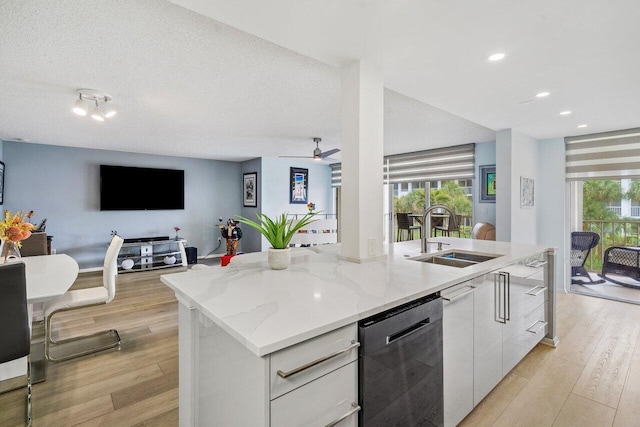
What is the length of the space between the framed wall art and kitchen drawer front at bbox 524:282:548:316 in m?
1.85

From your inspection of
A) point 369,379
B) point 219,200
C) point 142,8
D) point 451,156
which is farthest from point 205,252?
point 369,379

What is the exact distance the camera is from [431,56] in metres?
2.05

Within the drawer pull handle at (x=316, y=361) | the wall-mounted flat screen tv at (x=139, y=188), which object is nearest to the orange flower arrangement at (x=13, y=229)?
the drawer pull handle at (x=316, y=361)

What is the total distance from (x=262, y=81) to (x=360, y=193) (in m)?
1.35

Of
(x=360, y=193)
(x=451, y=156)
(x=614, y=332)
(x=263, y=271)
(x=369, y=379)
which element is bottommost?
(x=614, y=332)

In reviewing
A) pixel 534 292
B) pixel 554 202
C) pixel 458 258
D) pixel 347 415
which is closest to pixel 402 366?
pixel 347 415

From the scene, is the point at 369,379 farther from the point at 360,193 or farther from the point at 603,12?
the point at 603,12

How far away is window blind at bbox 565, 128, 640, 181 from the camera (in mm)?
3875

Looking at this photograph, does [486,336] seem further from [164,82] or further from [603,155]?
[603,155]

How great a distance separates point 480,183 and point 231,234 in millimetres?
4903

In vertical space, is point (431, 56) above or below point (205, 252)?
above

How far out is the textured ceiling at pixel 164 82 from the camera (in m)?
1.76

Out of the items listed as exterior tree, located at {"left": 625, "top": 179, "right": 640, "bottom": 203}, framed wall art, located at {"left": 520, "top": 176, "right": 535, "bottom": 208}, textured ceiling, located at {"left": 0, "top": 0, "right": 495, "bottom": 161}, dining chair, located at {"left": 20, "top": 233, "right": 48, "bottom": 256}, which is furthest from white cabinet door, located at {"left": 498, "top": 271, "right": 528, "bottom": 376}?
dining chair, located at {"left": 20, "top": 233, "right": 48, "bottom": 256}

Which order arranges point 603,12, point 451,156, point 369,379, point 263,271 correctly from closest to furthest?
point 369,379 → point 603,12 → point 263,271 → point 451,156
